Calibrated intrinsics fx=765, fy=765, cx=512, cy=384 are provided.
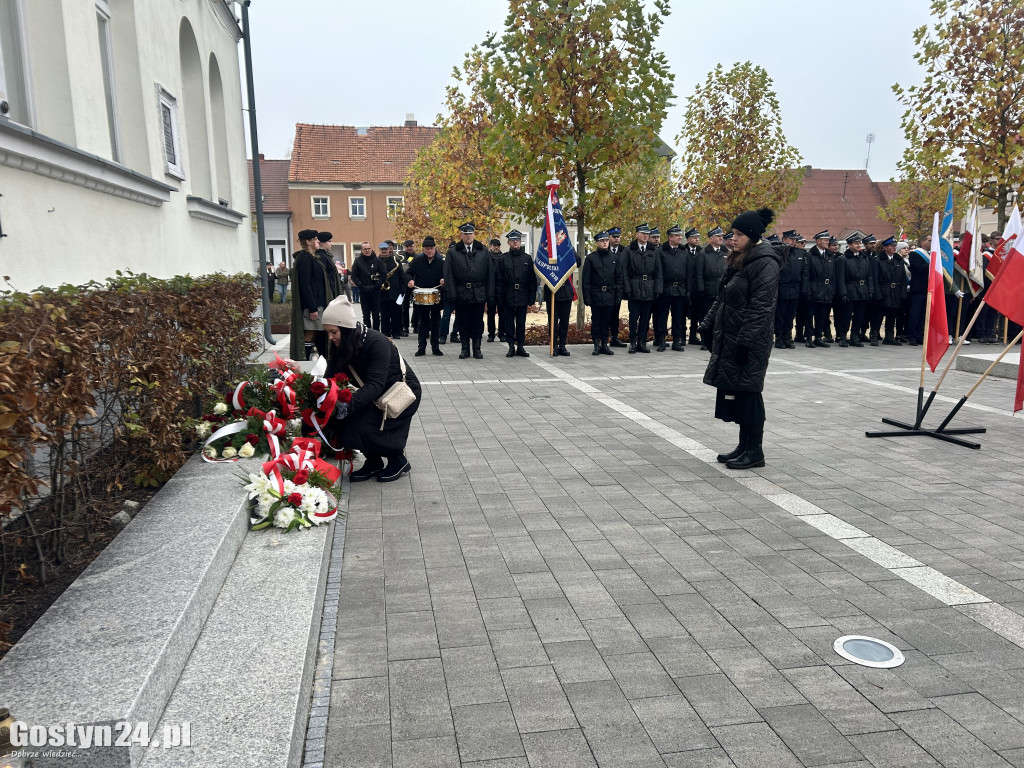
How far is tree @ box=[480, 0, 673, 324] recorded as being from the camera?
612 inches

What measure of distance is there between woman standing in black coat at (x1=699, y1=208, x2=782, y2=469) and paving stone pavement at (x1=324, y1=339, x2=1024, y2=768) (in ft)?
1.60

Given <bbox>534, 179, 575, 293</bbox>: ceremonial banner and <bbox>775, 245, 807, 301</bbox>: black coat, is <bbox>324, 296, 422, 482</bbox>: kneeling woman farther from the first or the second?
<bbox>775, 245, 807, 301</bbox>: black coat

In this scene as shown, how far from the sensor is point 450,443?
7430 mm

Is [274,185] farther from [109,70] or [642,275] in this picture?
[109,70]

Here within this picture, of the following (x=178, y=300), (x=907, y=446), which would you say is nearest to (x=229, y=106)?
(x=178, y=300)

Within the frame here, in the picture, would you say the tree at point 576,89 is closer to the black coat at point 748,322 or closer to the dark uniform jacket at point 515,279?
the dark uniform jacket at point 515,279

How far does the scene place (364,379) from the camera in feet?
19.7

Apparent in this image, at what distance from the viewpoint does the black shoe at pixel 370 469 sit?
6.25 meters

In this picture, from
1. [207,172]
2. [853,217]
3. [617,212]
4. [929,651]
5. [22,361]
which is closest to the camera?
[22,361]

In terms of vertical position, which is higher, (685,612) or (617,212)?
(617,212)

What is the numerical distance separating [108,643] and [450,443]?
4767 millimetres

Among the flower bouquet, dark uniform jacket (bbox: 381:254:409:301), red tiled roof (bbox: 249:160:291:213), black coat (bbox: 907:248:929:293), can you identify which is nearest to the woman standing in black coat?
the flower bouquet

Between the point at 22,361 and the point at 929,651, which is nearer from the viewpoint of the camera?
the point at 22,361

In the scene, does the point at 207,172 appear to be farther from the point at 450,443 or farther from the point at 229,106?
the point at 450,443
